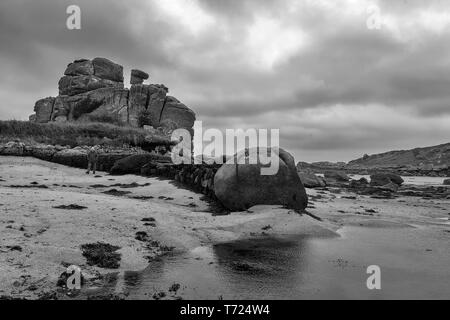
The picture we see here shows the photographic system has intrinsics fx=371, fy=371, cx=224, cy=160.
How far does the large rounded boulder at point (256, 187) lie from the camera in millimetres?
18562

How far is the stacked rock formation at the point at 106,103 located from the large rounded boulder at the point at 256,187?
4493cm

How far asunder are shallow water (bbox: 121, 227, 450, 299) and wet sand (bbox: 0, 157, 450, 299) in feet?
0.09

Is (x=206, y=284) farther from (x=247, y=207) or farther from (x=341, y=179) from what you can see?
(x=341, y=179)

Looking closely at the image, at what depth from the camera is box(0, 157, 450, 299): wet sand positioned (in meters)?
8.13

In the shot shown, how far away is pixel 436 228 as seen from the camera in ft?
56.9

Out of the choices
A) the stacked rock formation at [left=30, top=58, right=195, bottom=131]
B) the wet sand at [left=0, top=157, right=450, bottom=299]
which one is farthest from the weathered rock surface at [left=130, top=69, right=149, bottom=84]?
the wet sand at [left=0, top=157, right=450, bottom=299]

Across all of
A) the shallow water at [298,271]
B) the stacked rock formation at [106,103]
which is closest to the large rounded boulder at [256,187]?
the shallow water at [298,271]

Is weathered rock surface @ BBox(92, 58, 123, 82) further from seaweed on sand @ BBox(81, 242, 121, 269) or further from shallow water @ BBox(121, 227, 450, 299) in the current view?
seaweed on sand @ BBox(81, 242, 121, 269)

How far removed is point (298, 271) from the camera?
964 centimetres

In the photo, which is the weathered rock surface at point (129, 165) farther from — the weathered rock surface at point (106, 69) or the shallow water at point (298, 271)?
the weathered rock surface at point (106, 69)

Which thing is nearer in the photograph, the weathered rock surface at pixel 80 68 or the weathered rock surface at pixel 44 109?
the weathered rock surface at pixel 44 109

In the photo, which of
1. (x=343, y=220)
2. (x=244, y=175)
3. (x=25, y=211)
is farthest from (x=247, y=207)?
(x=25, y=211)

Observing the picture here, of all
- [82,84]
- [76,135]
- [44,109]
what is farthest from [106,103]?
[76,135]

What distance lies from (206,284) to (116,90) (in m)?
60.2
